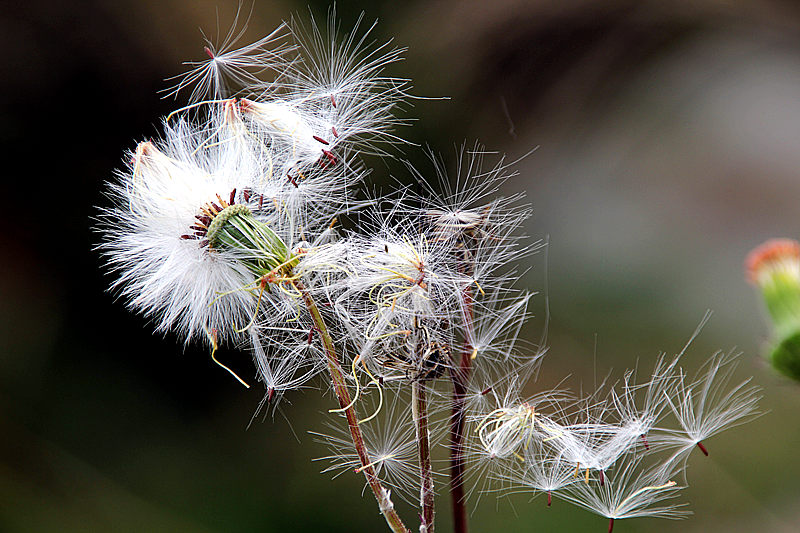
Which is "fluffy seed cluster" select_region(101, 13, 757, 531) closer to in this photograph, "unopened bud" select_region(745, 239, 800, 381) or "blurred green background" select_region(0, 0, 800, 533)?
"unopened bud" select_region(745, 239, 800, 381)

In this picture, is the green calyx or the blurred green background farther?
the blurred green background

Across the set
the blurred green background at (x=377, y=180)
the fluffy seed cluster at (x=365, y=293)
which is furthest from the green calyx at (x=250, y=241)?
the blurred green background at (x=377, y=180)

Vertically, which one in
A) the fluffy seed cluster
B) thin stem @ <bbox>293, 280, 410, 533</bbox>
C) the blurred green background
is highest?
the blurred green background

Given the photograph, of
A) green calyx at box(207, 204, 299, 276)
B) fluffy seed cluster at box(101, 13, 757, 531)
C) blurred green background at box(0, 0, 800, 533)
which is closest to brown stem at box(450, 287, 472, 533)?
fluffy seed cluster at box(101, 13, 757, 531)

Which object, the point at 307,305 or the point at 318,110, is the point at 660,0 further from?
the point at 307,305

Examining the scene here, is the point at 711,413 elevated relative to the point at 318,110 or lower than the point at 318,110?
lower

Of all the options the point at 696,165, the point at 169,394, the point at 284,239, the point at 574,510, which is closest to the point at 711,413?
the point at 284,239

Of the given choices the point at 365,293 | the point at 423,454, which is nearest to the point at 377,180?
the point at 365,293

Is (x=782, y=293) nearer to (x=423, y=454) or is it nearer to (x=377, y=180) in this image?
(x=423, y=454)
